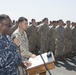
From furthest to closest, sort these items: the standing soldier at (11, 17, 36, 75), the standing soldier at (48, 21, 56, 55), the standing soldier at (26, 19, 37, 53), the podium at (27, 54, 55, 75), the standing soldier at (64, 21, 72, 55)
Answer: the standing soldier at (26, 19, 37, 53), the standing soldier at (64, 21, 72, 55), the standing soldier at (48, 21, 56, 55), the standing soldier at (11, 17, 36, 75), the podium at (27, 54, 55, 75)

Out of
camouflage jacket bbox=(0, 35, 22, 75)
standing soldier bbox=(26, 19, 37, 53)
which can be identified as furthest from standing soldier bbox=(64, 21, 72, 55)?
camouflage jacket bbox=(0, 35, 22, 75)

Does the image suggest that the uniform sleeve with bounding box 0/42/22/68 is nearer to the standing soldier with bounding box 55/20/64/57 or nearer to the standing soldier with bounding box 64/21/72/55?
the standing soldier with bounding box 55/20/64/57

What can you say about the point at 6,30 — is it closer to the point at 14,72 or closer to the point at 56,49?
the point at 14,72

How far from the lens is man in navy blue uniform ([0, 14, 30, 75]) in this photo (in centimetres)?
319

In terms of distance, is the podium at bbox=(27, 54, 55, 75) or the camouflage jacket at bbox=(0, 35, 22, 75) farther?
the podium at bbox=(27, 54, 55, 75)

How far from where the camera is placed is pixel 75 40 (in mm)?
13469

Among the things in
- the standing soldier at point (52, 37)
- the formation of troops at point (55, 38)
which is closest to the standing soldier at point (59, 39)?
the formation of troops at point (55, 38)

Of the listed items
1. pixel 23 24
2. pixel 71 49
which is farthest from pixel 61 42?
pixel 23 24

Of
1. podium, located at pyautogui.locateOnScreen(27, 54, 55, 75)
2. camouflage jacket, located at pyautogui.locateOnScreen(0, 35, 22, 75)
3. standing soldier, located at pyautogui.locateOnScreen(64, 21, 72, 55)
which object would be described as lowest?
standing soldier, located at pyautogui.locateOnScreen(64, 21, 72, 55)

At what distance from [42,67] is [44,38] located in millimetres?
7002

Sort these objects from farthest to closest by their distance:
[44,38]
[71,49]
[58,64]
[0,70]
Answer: [71,49] → [44,38] → [58,64] → [0,70]

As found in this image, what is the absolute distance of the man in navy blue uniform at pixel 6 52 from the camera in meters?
3.19

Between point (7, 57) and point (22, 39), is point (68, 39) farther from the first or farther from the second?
point (7, 57)

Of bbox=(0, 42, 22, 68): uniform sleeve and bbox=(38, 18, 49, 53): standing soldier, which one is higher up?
bbox=(0, 42, 22, 68): uniform sleeve
